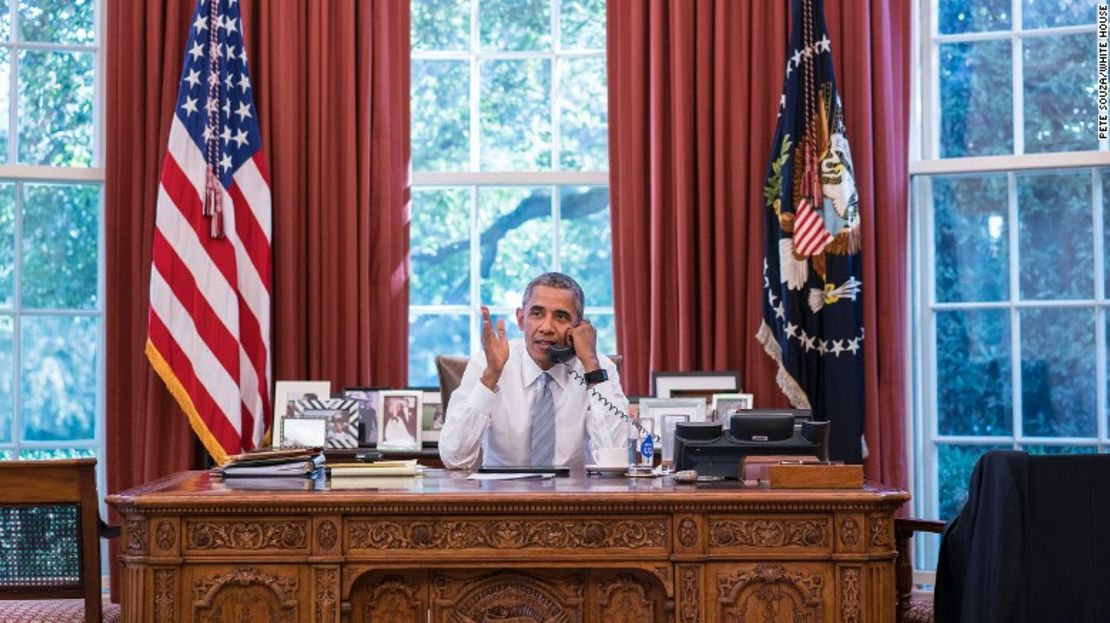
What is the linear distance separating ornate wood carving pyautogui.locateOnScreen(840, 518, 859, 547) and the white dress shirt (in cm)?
98

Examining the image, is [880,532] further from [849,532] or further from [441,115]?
[441,115]

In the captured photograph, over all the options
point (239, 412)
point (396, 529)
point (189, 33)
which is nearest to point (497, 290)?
point (239, 412)

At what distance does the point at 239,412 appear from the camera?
5.32 metres

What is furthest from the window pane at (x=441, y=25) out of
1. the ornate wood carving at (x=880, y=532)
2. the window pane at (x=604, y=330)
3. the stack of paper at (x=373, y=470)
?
the ornate wood carving at (x=880, y=532)

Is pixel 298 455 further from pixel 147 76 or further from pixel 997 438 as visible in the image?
pixel 997 438

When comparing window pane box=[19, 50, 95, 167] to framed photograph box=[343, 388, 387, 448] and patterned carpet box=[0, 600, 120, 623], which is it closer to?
framed photograph box=[343, 388, 387, 448]

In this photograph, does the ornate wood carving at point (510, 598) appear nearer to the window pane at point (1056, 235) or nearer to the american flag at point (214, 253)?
the american flag at point (214, 253)

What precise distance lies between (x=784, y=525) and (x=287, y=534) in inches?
46.9

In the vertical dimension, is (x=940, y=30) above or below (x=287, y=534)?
above

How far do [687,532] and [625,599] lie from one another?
0.81ft

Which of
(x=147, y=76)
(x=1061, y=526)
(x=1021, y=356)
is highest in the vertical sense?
(x=147, y=76)

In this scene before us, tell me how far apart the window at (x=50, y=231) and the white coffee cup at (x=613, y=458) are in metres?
2.73

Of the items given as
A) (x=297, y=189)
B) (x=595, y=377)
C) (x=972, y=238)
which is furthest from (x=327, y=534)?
(x=972, y=238)

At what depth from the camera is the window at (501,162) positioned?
5898 millimetres
